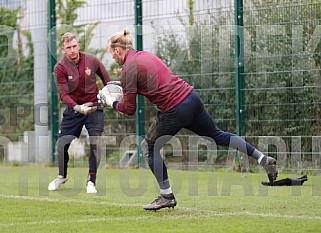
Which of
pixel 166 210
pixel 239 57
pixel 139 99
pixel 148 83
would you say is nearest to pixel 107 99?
pixel 148 83

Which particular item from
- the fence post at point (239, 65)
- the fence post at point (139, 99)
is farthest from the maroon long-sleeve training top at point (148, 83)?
the fence post at point (139, 99)

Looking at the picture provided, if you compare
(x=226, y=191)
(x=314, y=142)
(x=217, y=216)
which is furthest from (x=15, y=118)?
(x=217, y=216)

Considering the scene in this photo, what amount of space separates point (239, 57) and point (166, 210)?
599cm

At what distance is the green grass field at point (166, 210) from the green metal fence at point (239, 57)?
3.38 ft

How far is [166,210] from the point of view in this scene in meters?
7.94

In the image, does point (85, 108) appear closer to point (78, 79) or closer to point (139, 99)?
point (78, 79)

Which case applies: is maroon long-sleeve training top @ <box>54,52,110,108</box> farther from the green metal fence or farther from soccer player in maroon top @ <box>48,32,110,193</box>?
the green metal fence

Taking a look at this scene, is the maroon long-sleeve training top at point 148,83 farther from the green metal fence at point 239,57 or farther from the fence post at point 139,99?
the fence post at point 139,99

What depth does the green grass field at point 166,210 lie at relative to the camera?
264 inches

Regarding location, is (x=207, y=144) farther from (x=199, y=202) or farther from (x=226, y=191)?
(x=199, y=202)

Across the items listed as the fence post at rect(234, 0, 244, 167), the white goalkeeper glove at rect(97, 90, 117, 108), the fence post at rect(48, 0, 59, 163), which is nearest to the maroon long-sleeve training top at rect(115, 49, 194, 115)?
the white goalkeeper glove at rect(97, 90, 117, 108)

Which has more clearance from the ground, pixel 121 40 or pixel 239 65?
pixel 239 65

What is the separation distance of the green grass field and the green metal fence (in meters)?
1.03

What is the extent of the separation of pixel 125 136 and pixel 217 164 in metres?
2.20
